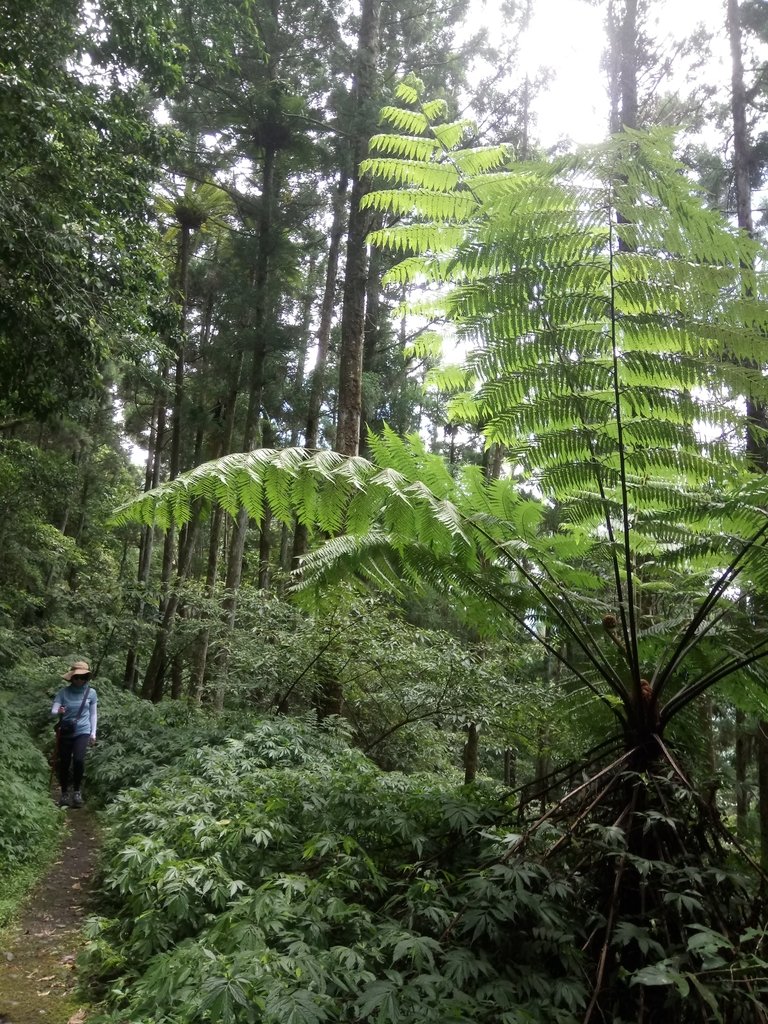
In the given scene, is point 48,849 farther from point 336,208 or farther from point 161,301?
point 336,208

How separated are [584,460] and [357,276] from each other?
6252 mm

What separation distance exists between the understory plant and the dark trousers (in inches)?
184

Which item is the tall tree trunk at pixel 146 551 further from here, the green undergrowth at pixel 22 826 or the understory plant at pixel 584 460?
the understory plant at pixel 584 460

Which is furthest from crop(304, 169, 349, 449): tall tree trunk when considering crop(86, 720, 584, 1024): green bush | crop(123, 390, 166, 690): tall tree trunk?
crop(86, 720, 584, 1024): green bush

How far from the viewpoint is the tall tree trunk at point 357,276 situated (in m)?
8.30

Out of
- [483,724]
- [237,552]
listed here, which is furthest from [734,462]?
[237,552]

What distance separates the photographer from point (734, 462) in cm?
331

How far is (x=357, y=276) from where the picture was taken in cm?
888

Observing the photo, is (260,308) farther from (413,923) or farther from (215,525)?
(413,923)

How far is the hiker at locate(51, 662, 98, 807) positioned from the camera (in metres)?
6.84

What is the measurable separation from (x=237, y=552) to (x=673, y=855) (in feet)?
35.1

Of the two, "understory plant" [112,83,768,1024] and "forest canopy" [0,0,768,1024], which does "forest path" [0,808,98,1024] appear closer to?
"forest canopy" [0,0,768,1024]

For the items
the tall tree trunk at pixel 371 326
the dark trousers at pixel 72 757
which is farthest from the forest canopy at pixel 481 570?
the tall tree trunk at pixel 371 326

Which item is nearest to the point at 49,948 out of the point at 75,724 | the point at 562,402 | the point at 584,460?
the point at 75,724
